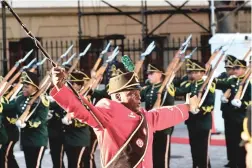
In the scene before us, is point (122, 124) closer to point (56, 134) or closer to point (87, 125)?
point (87, 125)

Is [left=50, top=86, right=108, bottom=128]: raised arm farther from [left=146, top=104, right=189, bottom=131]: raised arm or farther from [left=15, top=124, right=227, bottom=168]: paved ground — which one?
[left=15, top=124, right=227, bottom=168]: paved ground

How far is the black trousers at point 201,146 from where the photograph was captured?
1099cm

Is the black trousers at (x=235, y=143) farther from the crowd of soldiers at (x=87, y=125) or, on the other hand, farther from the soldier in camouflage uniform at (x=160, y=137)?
the soldier in camouflage uniform at (x=160, y=137)

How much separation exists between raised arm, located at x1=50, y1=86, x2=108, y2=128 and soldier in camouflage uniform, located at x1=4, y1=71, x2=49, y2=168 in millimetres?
3580

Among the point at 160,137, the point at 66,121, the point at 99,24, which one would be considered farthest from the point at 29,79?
the point at 99,24

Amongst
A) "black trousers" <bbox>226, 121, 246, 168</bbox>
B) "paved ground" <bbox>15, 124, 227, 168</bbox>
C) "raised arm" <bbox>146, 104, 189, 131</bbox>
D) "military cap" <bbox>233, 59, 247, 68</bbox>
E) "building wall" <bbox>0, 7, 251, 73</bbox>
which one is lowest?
"paved ground" <bbox>15, 124, 227, 168</bbox>

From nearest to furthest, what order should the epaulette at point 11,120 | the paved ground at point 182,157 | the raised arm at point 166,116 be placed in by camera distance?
the raised arm at point 166,116 → the epaulette at point 11,120 → the paved ground at point 182,157

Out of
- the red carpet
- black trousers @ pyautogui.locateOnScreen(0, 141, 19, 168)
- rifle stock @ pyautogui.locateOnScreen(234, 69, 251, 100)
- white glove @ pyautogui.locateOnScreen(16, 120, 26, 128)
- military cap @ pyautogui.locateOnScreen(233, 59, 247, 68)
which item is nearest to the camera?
white glove @ pyautogui.locateOnScreen(16, 120, 26, 128)

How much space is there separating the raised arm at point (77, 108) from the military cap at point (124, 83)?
0.89 feet

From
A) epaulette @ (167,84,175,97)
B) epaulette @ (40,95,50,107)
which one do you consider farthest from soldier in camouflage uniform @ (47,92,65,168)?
epaulette @ (167,84,175,97)

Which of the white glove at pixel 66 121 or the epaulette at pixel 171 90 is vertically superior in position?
the epaulette at pixel 171 90

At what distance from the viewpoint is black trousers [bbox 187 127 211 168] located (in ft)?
36.1

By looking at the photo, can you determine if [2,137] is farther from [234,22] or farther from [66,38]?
[234,22]

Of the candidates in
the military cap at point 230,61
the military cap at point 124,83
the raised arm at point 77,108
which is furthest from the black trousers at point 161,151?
the raised arm at point 77,108
